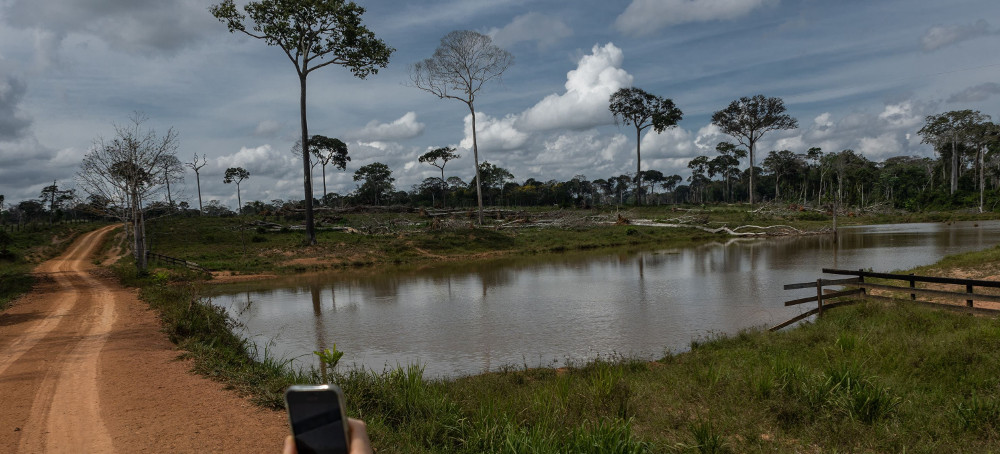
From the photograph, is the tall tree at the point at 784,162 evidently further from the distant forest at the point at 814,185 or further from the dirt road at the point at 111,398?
the dirt road at the point at 111,398

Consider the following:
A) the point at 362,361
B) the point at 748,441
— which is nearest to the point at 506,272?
the point at 362,361

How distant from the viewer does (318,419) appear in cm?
115

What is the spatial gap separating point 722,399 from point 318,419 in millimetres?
7486

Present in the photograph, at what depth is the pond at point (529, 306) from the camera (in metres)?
12.2

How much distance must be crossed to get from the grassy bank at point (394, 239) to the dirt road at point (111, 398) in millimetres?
20309

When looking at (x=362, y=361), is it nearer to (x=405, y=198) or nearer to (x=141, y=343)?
(x=141, y=343)

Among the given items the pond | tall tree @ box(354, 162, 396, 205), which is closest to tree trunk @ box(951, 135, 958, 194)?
the pond

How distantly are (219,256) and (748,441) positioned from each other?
117ft

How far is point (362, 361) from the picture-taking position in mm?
11633

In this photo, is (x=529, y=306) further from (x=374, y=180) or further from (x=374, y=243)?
(x=374, y=180)

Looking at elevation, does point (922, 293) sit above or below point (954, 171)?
below

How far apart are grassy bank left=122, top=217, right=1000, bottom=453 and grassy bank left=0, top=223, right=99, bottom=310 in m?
15.1

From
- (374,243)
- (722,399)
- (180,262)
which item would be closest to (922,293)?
(722,399)

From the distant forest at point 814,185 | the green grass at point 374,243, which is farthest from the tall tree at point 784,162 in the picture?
the green grass at point 374,243
